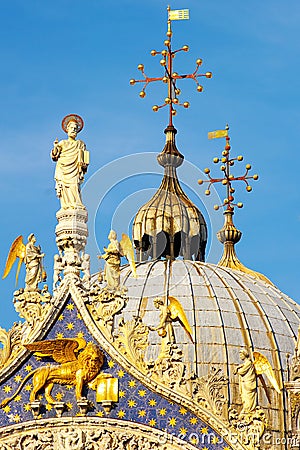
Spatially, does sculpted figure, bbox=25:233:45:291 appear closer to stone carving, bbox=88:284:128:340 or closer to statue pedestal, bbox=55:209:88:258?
statue pedestal, bbox=55:209:88:258

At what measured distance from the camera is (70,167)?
35.2 m

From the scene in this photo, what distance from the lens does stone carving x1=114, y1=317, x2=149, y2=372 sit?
3359 cm

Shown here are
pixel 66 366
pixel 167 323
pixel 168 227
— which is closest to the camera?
pixel 66 366

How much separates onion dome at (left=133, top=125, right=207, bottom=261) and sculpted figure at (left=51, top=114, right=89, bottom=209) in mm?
13965

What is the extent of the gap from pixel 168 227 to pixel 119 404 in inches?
649

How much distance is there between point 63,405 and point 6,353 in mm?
1554

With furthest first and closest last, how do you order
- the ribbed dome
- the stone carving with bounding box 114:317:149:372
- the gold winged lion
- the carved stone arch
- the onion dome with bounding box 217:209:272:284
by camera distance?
the onion dome with bounding box 217:209:272:284 < the ribbed dome < the stone carving with bounding box 114:317:149:372 < the gold winged lion < the carved stone arch

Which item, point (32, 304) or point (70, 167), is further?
point (70, 167)

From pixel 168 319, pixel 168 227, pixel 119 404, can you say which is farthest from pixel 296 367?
pixel 168 227

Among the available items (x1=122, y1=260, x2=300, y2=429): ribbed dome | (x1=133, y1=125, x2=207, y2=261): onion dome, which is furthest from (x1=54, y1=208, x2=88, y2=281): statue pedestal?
(x1=133, y1=125, x2=207, y2=261): onion dome

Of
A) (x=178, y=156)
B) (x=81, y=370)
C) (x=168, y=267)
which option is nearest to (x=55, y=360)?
(x=81, y=370)

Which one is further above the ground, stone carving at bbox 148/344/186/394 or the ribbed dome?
the ribbed dome
